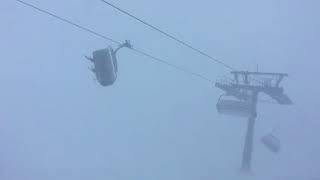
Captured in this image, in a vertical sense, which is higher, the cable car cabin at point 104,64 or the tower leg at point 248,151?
the tower leg at point 248,151

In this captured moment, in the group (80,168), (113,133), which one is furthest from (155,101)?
(80,168)

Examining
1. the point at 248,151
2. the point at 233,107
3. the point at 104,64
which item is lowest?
the point at 104,64

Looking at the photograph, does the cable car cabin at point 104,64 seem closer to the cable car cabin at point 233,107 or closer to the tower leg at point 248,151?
the cable car cabin at point 233,107

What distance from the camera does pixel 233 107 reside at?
26.7 m

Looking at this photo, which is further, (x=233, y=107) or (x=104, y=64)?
(x=233, y=107)

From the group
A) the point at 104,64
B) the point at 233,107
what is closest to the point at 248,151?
the point at 233,107

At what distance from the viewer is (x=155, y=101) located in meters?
158

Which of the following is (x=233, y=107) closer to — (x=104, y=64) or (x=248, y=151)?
(x=248, y=151)

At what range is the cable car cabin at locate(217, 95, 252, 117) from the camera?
26517 millimetres

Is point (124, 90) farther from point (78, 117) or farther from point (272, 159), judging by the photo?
point (272, 159)

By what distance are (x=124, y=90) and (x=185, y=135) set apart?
79.5m

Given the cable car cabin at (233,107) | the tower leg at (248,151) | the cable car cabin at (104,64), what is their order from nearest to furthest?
the cable car cabin at (104,64) < the cable car cabin at (233,107) < the tower leg at (248,151)

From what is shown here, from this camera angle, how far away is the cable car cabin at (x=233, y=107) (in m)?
26.5

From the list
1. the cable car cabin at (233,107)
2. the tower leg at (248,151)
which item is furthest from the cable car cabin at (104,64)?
the tower leg at (248,151)
